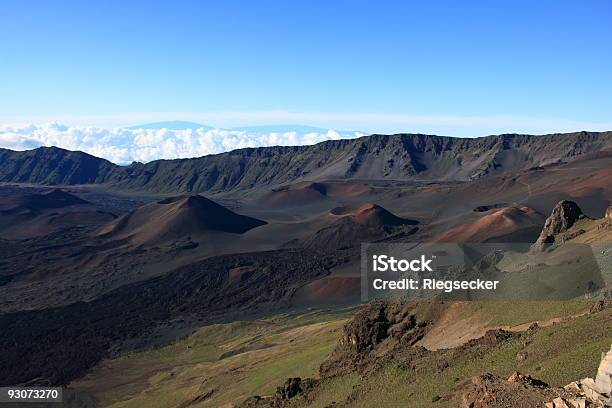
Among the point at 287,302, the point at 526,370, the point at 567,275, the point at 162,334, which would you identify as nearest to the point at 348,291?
the point at 287,302

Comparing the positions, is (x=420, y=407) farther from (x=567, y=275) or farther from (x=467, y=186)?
(x=467, y=186)

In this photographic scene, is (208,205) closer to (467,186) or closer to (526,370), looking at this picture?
(467,186)

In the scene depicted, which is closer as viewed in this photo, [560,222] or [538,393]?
[538,393]

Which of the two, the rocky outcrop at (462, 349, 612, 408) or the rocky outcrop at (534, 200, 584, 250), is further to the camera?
the rocky outcrop at (534, 200, 584, 250)

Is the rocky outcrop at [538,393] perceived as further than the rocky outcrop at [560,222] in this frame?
No

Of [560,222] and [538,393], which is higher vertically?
[560,222]

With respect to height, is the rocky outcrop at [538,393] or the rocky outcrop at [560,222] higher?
the rocky outcrop at [560,222]

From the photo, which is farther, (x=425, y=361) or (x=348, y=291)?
(x=348, y=291)

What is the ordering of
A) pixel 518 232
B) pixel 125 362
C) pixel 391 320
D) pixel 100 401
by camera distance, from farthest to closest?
1. pixel 518 232
2. pixel 125 362
3. pixel 100 401
4. pixel 391 320

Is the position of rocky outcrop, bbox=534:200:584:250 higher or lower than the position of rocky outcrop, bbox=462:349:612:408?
higher

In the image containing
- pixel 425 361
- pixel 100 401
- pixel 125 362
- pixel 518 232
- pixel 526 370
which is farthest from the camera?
pixel 518 232

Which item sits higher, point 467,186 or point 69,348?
point 467,186
